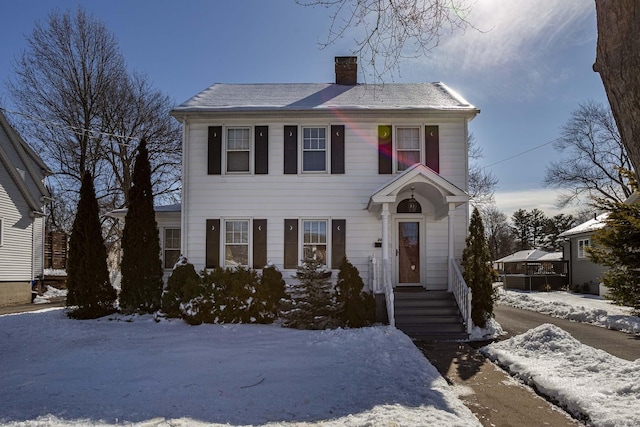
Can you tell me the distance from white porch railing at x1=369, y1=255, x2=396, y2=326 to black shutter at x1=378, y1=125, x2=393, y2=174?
2.47 metres

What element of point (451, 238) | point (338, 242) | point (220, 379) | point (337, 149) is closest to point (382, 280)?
point (338, 242)

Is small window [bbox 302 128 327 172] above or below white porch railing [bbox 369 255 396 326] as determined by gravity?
above

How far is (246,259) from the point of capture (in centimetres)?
1280

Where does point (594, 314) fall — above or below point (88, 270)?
below

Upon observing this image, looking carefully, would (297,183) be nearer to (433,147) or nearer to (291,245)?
(291,245)

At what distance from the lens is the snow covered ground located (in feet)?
16.4

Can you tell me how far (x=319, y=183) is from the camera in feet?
41.6

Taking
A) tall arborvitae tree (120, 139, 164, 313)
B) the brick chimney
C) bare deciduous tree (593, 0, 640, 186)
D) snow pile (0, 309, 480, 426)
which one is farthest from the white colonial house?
bare deciduous tree (593, 0, 640, 186)

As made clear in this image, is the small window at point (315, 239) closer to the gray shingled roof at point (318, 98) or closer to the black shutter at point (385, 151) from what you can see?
the black shutter at point (385, 151)

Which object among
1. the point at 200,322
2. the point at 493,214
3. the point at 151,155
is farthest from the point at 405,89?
the point at 493,214

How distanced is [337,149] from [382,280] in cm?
376

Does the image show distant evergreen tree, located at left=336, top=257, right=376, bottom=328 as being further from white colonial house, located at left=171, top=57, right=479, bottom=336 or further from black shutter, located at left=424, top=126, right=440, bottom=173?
black shutter, located at left=424, top=126, right=440, bottom=173

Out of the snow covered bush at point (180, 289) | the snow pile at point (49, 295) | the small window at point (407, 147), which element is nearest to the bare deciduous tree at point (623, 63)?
the snow covered bush at point (180, 289)

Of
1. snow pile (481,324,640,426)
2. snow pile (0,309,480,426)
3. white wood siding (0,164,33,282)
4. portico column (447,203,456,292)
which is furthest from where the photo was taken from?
white wood siding (0,164,33,282)
